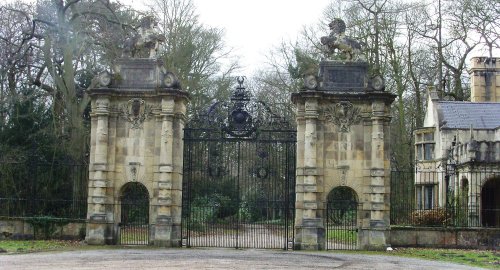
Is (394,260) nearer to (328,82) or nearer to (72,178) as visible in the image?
(328,82)

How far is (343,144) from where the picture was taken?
19.5 metres

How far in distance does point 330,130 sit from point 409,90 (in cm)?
1811

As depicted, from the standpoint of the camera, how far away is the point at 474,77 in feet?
115

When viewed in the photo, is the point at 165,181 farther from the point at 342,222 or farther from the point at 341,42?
the point at 342,222

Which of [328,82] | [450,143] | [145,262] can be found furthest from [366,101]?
[450,143]

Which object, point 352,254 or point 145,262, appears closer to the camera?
point 145,262

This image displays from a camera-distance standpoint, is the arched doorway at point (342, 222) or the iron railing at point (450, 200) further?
the iron railing at point (450, 200)

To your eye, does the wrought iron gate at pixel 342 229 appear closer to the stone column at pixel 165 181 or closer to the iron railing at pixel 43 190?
the stone column at pixel 165 181

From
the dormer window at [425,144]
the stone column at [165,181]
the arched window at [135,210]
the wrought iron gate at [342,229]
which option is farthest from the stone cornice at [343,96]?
the dormer window at [425,144]

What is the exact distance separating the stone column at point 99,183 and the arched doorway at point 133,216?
1.96 feet

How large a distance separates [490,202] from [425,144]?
193 inches

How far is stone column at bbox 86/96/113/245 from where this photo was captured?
19.0m

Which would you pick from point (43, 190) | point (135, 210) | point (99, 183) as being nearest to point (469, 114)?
point (135, 210)

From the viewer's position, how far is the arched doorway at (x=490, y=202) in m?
27.7
